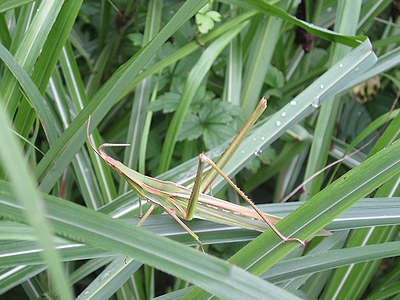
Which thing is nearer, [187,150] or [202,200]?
[202,200]

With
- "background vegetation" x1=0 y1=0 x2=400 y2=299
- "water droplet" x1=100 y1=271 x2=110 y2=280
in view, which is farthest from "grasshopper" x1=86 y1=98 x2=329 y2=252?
"water droplet" x1=100 y1=271 x2=110 y2=280

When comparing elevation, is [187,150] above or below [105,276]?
above

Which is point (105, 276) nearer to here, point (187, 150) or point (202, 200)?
point (202, 200)

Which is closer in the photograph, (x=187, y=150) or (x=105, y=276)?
(x=105, y=276)

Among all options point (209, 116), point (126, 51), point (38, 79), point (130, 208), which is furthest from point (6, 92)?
point (126, 51)

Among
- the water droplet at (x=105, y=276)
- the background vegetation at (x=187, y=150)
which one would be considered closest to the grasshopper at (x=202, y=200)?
the background vegetation at (x=187, y=150)

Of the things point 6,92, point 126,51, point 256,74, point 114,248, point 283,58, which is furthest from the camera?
point 126,51

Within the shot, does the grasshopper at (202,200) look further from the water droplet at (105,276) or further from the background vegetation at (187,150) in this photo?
the water droplet at (105,276)

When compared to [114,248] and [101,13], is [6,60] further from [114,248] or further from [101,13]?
[101,13]

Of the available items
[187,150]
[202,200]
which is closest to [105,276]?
[202,200]
